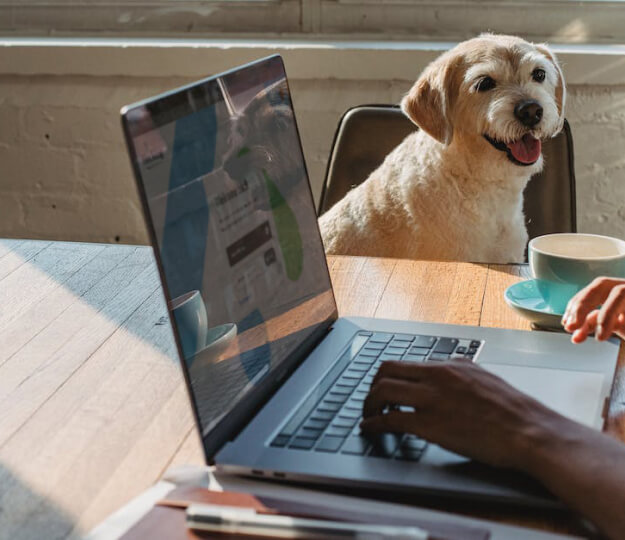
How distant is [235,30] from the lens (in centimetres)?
285

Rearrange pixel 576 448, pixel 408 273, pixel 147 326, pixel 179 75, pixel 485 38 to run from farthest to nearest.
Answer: pixel 179 75
pixel 485 38
pixel 408 273
pixel 147 326
pixel 576 448

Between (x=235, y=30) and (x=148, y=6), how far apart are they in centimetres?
30

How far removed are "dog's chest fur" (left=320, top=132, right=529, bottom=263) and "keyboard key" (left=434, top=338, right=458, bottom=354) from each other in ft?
2.63

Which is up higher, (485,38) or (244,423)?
(485,38)

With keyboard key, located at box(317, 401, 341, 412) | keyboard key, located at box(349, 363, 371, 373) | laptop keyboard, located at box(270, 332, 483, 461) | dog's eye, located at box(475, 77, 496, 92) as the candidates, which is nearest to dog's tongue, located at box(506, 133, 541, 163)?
dog's eye, located at box(475, 77, 496, 92)

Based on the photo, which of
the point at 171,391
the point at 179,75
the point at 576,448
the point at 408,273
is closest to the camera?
the point at 576,448

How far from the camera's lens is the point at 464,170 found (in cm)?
185

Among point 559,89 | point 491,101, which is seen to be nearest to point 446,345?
point 491,101

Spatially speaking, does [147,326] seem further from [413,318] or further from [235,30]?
[235,30]

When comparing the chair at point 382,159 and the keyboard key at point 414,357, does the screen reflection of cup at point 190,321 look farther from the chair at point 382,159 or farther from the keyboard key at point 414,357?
the chair at point 382,159

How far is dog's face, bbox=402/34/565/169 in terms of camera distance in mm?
1822

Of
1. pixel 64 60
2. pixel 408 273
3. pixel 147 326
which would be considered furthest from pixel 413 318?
pixel 64 60

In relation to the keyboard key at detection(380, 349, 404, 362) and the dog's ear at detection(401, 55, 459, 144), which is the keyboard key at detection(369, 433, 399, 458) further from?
the dog's ear at detection(401, 55, 459, 144)

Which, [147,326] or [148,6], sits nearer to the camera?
[147,326]
